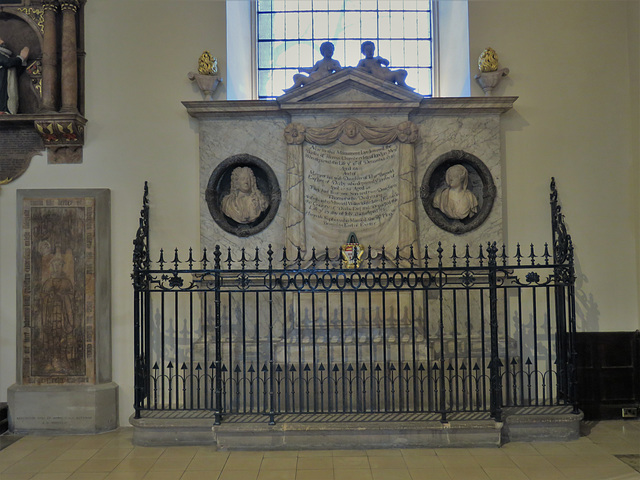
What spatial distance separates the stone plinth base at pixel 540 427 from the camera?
18.1 feet

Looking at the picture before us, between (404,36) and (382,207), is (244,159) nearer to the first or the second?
(382,207)

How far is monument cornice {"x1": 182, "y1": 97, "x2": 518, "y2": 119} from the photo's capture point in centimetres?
636

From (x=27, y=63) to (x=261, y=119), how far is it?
100 inches

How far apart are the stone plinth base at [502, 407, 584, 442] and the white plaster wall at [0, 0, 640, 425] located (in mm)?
1329

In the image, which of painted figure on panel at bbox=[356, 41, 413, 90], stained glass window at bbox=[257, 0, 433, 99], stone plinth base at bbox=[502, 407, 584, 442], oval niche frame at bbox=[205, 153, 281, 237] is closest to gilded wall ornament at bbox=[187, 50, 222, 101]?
oval niche frame at bbox=[205, 153, 281, 237]

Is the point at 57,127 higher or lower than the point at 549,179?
higher

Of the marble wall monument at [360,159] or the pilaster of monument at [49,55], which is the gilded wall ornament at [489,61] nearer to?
the marble wall monument at [360,159]

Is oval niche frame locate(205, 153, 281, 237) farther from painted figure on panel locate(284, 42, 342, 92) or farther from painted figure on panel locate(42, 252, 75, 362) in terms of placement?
painted figure on panel locate(42, 252, 75, 362)

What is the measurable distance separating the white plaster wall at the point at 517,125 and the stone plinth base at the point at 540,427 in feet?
4.36

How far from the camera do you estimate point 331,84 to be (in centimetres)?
636

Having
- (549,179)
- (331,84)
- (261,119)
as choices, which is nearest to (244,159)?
(261,119)

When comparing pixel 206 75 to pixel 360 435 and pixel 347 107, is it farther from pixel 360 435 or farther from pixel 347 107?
pixel 360 435

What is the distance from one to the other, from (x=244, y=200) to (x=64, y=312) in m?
2.13

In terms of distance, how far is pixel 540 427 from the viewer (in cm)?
554
